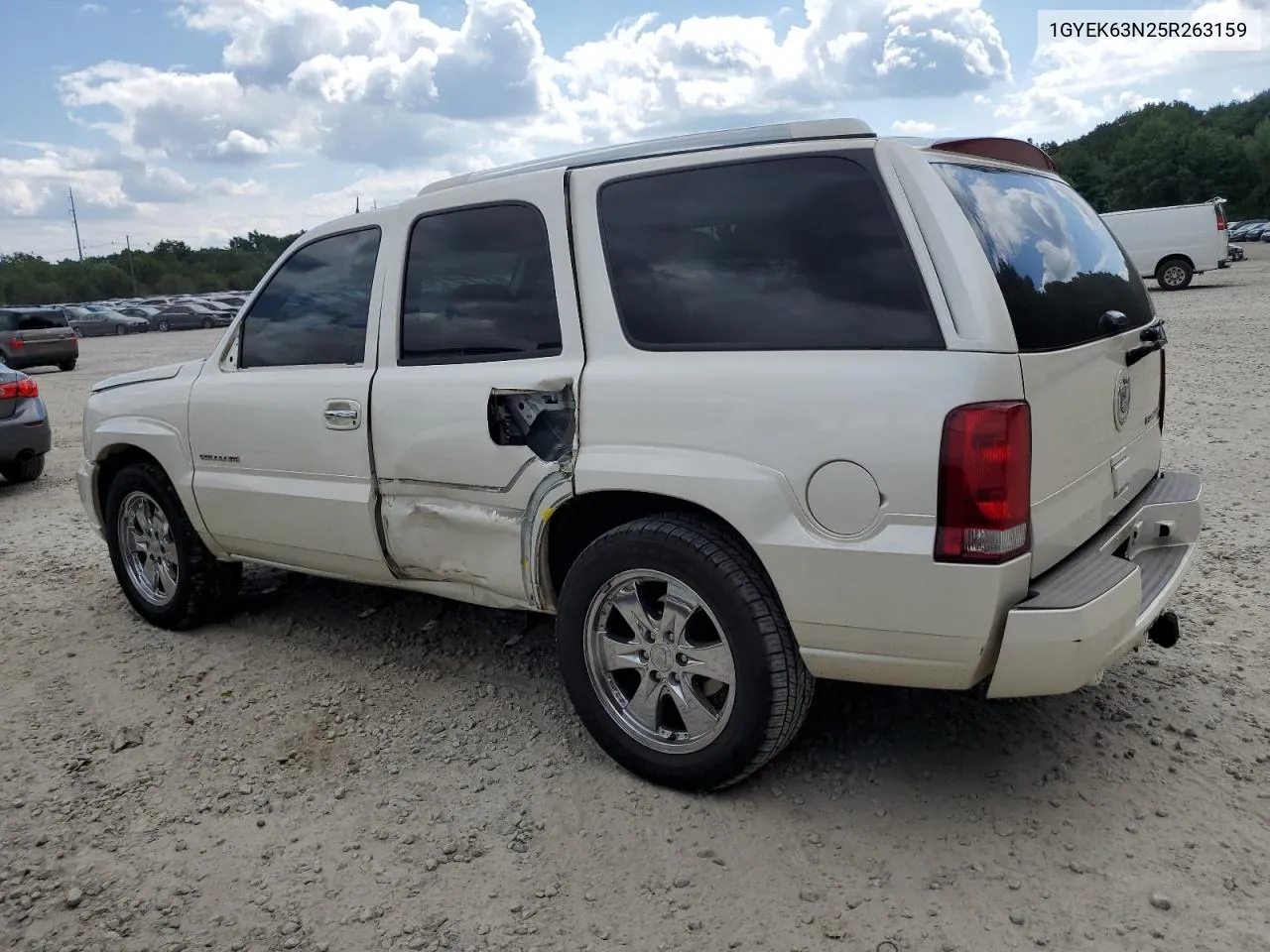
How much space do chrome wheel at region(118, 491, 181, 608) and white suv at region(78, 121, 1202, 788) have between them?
40.7 inches

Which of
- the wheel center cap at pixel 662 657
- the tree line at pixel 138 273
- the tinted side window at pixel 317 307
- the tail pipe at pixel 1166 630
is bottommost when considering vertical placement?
the tail pipe at pixel 1166 630

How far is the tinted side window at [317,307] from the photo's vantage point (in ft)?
12.8

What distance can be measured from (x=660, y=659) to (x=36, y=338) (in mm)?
24019

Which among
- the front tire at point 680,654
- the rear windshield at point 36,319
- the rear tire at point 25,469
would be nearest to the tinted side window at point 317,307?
the front tire at point 680,654

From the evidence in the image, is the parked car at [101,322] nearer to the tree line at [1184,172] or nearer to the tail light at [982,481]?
the tail light at [982,481]

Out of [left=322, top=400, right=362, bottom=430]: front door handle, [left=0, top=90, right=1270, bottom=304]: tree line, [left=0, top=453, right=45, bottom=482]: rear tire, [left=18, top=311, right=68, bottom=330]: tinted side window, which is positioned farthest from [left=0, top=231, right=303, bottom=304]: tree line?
[left=322, top=400, right=362, bottom=430]: front door handle

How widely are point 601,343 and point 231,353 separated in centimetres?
209

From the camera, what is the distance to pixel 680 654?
3076mm

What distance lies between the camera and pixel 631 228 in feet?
10.5

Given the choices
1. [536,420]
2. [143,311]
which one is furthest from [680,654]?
[143,311]

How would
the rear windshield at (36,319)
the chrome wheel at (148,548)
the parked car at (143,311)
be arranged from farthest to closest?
the parked car at (143,311), the rear windshield at (36,319), the chrome wheel at (148,548)

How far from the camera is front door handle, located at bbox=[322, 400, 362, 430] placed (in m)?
3.78

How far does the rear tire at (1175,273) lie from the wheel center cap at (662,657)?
2297cm

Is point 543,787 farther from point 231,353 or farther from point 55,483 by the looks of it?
point 55,483
